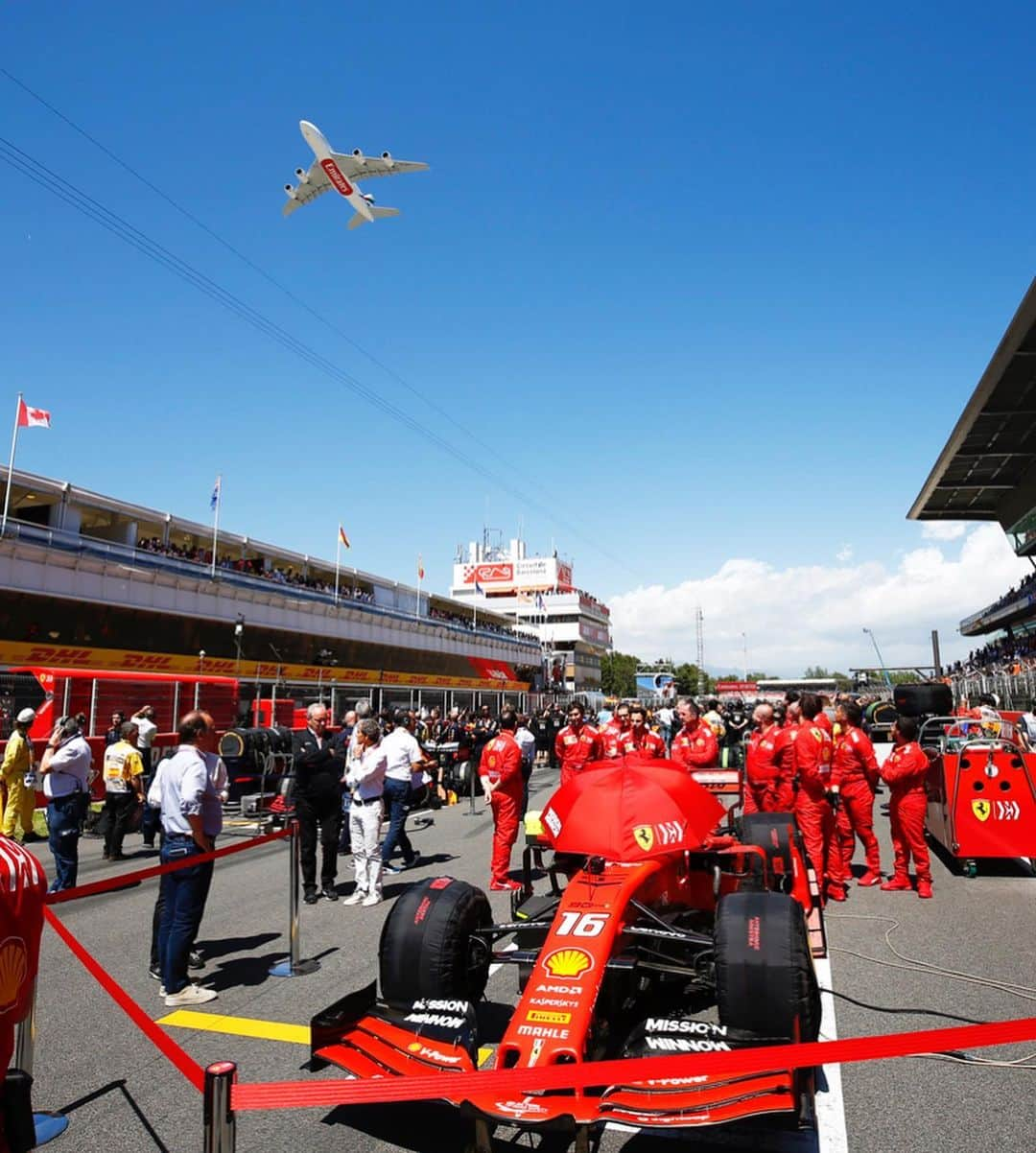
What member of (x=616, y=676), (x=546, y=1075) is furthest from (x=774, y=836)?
(x=616, y=676)

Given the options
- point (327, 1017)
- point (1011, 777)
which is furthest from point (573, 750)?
point (327, 1017)

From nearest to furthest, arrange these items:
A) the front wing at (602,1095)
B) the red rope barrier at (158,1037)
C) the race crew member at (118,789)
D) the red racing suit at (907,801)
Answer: the red rope barrier at (158,1037) < the front wing at (602,1095) < the red racing suit at (907,801) < the race crew member at (118,789)

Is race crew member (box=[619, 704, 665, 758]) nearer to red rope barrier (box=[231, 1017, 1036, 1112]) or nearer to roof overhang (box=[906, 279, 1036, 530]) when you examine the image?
red rope barrier (box=[231, 1017, 1036, 1112])

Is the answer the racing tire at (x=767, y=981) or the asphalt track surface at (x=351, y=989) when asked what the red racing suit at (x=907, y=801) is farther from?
the racing tire at (x=767, y=981)

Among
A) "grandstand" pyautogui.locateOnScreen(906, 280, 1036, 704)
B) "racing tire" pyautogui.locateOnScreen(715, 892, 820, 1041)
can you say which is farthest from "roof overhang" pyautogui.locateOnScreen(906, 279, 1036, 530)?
"racing tire" pyautogui.locateOnScreen(715, 892, 820, 1041)

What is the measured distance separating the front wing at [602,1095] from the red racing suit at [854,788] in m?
5.63

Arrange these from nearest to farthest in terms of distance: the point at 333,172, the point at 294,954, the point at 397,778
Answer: the point at 294,954
the point at 397,778
the point at 333,172

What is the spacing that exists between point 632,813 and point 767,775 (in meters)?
4.83

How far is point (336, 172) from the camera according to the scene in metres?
23.9

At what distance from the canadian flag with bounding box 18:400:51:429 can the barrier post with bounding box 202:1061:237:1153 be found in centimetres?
Answer: 2804

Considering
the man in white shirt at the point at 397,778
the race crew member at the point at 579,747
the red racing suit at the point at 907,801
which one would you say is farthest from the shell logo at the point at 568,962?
the race crew member at the point at 579,747

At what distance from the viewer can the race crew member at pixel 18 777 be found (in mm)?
9922

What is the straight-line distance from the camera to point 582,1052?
319cm

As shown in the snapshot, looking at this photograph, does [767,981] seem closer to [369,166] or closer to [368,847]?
[368,847]
